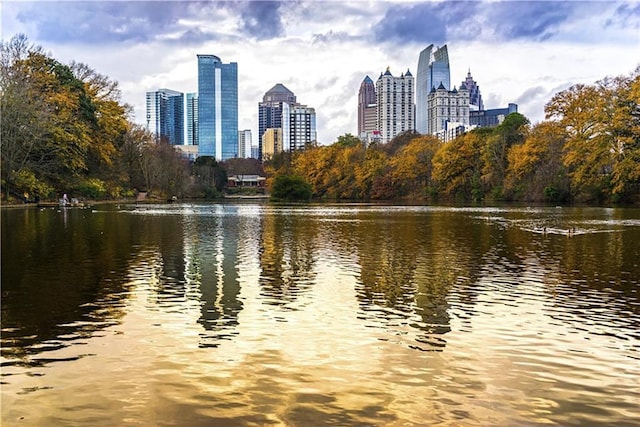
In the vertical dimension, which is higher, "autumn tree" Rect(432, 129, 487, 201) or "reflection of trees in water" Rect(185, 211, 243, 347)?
"autumn tree" Rect(432, 129, 487, 201)

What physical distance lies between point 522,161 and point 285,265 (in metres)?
59.9

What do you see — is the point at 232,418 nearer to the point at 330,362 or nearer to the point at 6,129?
the point at 330,362

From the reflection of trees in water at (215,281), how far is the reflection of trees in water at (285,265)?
0.71 metres

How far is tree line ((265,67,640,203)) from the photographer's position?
55562 mm

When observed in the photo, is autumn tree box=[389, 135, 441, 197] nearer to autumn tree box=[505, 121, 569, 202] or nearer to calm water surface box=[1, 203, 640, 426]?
autumn tree box=[505, 121, 569, 202]

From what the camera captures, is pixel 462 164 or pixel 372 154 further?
pixel 372 154

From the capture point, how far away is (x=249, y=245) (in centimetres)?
1939

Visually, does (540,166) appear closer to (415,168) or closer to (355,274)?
(415,168)

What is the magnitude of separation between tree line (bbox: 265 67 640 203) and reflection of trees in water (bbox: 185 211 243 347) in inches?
1853

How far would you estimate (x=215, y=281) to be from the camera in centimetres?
1215

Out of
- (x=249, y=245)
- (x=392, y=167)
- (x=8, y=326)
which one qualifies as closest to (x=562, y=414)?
(x=8, y=326)

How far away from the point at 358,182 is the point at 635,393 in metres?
99.0

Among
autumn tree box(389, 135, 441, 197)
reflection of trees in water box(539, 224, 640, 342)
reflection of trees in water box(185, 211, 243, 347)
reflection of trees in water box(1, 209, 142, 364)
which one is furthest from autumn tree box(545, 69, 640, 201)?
reflection of trees in water box(1, 209, 142, 364)

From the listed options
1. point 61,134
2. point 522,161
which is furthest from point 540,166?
point 61,134
